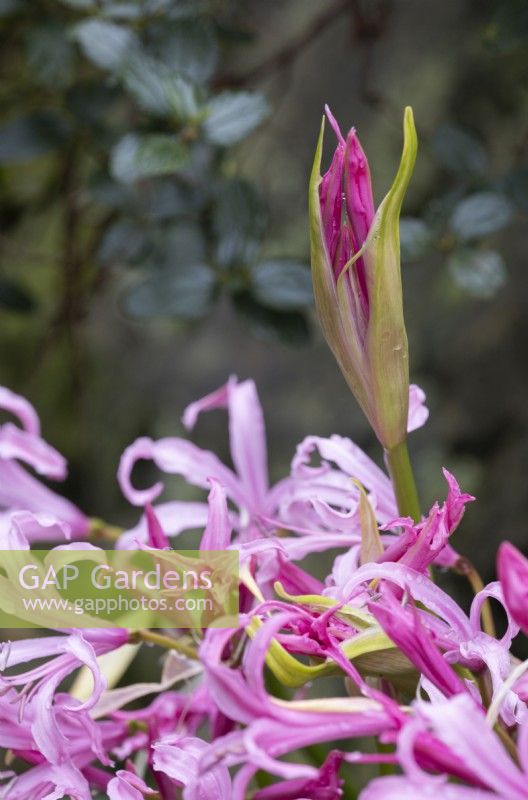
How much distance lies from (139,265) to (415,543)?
0.46m

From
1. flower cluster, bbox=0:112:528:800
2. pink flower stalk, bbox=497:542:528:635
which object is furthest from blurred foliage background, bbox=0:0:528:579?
pink flower stalk, bbox=497:542:528:635

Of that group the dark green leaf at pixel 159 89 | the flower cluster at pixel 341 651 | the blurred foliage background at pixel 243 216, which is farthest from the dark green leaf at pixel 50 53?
the flower cluster at pixel 341 651

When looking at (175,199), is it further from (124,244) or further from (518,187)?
(518,187)

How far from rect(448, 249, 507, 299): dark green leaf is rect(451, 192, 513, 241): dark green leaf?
0.01 metres

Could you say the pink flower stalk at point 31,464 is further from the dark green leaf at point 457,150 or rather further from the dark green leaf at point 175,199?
the dark green leaf at point 457,150

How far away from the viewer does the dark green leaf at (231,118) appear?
2.00ft

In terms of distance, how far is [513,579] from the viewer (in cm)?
24

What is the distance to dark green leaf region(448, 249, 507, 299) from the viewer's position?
0.64m

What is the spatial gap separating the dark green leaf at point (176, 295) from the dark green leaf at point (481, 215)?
0.55 ft

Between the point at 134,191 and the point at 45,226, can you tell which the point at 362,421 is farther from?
the point at 45,226

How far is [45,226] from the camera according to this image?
41.3 inches

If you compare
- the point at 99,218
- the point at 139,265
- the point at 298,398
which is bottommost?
the point at 298,398

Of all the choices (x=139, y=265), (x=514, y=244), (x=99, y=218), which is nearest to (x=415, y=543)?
(x=139, y=265)

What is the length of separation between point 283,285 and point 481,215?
0.14 metres
